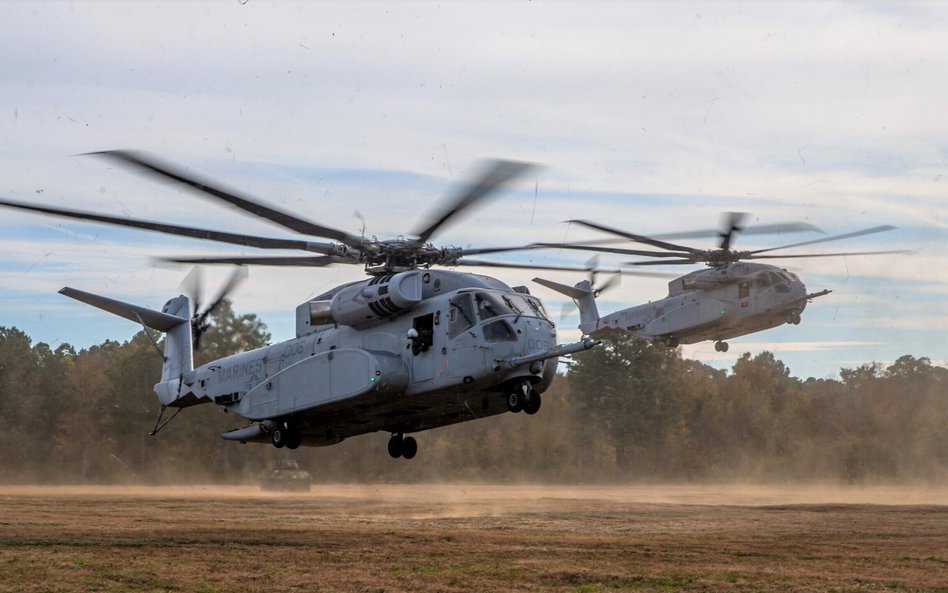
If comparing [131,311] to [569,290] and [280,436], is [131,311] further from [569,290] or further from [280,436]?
[569,290]

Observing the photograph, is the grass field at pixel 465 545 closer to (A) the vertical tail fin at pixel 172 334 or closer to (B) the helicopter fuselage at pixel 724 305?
(A) the vertical tail fin at pixel 172 334

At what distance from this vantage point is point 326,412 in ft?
74.5

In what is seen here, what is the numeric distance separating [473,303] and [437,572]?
5009 millimetres

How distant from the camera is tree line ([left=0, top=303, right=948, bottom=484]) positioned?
4959 cm

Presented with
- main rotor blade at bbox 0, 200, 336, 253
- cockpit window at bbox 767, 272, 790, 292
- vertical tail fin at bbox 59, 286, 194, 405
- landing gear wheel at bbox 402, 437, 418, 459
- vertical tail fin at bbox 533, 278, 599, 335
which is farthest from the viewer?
vertical tail fin at bbox 533, 278, 599, 335

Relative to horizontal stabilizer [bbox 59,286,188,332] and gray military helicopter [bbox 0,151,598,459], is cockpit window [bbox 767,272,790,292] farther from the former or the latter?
horizontal stabilizer [bbox 59,286,188,332]

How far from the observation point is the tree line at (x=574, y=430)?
4959 centimetres

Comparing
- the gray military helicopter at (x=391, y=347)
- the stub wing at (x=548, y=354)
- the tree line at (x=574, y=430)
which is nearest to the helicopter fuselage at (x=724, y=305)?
the gray military helicopter at (x=391, y=347)

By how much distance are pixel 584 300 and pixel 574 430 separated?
1748cm

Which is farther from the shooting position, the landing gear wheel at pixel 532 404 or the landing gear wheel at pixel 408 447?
the landing gear wheel at pixel 408 447

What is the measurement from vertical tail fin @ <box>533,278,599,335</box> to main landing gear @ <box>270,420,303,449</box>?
1450 cm

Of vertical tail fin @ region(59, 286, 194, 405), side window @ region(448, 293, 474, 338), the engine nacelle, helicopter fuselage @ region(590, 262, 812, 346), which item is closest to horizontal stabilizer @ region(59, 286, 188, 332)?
vertical tail fin @ region(59, 286, 194, 405)

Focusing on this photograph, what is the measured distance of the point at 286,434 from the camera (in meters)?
23.8

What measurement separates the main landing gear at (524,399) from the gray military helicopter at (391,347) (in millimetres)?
24
